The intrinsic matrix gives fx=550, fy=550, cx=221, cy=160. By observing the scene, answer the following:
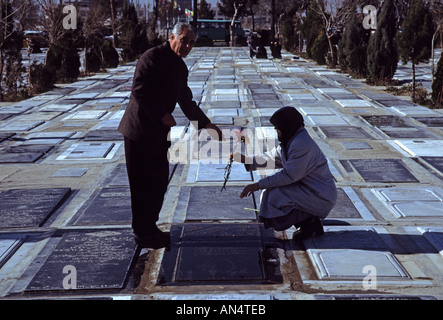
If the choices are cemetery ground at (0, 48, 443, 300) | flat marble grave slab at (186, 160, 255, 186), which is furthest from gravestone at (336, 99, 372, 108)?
flat marble grave slab at (186, 160, 255, 186)

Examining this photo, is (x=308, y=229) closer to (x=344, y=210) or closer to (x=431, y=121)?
(x=344, y=210)

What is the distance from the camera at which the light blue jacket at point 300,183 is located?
13.2 feet

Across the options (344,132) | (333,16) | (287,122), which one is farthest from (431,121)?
(333,16)

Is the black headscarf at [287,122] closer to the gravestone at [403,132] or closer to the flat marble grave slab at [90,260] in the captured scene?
the flat marble grave slab at [90,260]

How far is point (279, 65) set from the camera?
21.6 metres

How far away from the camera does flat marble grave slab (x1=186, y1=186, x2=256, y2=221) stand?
15.8 feet

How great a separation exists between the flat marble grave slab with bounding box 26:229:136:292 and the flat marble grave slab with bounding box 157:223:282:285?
12.2 inches

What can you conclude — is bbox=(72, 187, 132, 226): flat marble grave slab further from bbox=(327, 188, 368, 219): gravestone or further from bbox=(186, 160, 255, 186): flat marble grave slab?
bbox=(327, 188, 368, 219): gravestone

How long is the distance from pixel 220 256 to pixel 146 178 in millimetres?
769

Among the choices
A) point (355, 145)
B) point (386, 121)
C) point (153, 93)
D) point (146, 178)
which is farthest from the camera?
point (386, 121)

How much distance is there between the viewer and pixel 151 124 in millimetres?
3848

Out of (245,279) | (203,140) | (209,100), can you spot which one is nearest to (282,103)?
(209,100)

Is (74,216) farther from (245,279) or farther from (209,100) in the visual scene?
(209,100)

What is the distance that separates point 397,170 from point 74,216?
358cm
